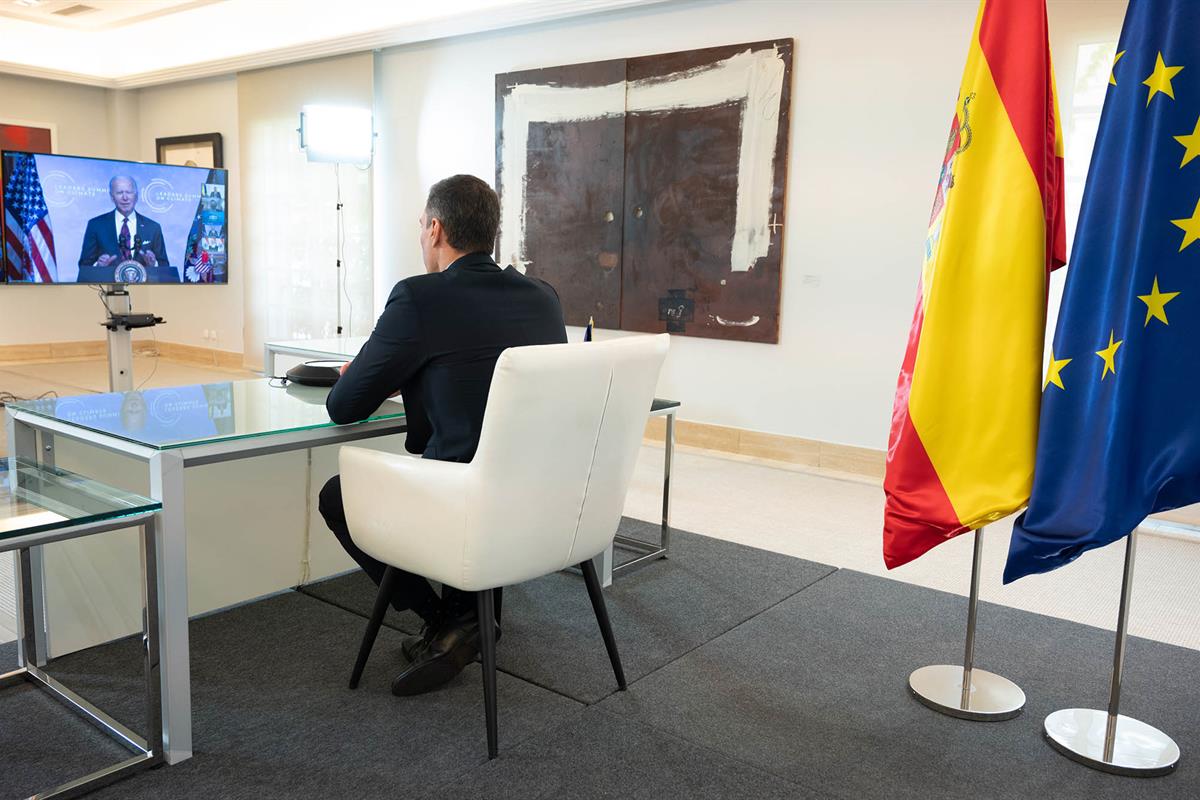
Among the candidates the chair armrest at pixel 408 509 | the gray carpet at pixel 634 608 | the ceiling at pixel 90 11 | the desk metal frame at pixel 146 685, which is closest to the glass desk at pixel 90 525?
the desk metal frame at pixel 146 685

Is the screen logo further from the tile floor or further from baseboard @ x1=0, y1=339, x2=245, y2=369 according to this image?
baseboard @ x1=0, y1=339, x2=245, y2=369

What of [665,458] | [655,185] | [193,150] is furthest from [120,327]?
[193,150]

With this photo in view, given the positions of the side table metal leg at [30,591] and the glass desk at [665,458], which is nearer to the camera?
the side table metal leg at [30,591]

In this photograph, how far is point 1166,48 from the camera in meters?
1.95

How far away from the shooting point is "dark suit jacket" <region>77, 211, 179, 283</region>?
4.24 meters

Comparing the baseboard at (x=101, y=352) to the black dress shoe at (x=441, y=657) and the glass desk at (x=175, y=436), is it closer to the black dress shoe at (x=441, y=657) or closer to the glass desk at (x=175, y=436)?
the glass desk at (x=175, y=436)

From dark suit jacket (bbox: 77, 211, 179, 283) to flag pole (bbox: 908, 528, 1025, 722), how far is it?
12.3ft

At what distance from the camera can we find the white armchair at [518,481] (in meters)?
2.02

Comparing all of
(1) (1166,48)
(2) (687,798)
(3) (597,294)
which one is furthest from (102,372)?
(1) (1166,48)

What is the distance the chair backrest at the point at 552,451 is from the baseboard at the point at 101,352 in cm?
716

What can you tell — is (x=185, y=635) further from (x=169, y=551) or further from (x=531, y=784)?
(x=531, y=784)

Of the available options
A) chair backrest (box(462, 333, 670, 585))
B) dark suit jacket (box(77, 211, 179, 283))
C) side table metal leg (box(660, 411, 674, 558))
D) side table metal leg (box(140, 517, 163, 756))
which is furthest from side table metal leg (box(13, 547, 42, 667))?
dark suit jacket (box(77, 211, 179, 283))

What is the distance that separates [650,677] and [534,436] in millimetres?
863

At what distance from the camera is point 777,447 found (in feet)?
17.8
